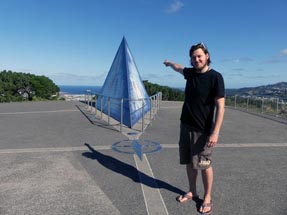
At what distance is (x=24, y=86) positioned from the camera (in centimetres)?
2914

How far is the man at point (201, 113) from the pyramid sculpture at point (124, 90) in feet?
20.5

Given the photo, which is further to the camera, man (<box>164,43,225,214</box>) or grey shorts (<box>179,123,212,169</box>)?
grey shorts (<box>179,123,212,169</box>)

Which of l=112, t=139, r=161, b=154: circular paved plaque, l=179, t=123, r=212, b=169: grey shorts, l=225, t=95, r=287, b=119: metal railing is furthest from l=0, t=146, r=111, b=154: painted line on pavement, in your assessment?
l=225, t=95, r=287, b=119: metal railing

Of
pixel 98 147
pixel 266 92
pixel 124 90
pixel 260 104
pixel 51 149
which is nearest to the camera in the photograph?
pixel 51 149

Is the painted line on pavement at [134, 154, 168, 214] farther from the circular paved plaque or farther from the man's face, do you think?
the man's face

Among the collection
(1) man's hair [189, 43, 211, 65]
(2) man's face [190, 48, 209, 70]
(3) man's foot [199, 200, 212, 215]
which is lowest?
(3) man's foot [199, 200, 212, 215]

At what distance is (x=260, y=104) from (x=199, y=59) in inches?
497

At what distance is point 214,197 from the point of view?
397 centimetres

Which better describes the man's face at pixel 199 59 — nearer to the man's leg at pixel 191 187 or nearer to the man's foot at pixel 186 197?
the man's leg at pixel 191 187

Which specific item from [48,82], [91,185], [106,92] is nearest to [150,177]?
[91,185]

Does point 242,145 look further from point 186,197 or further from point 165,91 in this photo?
point 165,91

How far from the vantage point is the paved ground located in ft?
12.1

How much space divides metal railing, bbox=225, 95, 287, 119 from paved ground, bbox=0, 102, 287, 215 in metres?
5.30

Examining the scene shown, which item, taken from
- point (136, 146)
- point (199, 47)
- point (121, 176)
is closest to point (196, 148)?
point (199, 47)
